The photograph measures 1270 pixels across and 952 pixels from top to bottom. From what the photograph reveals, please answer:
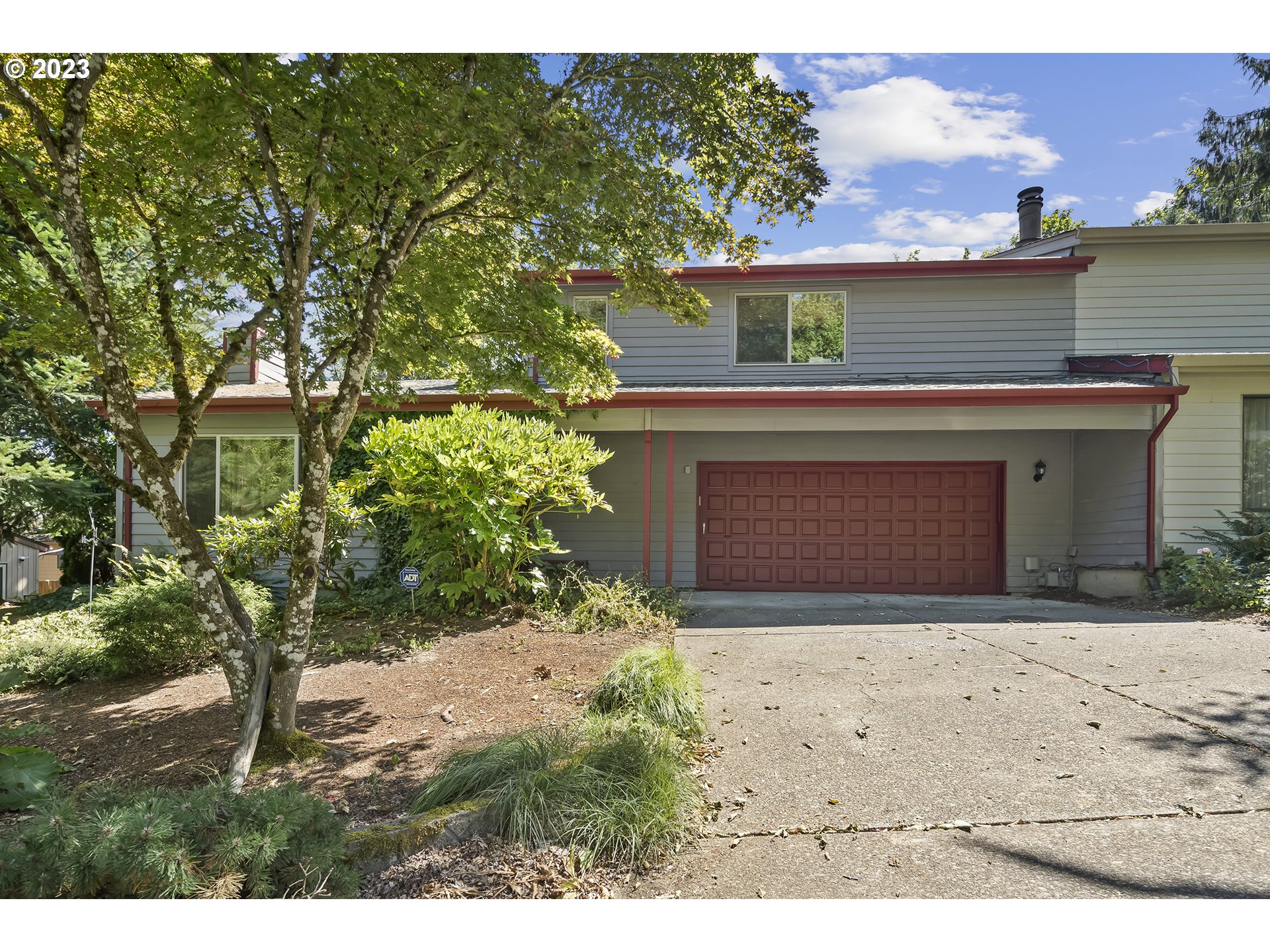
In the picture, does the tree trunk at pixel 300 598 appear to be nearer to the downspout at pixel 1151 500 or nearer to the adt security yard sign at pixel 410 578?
the adt security yard sign at pixel 410 578

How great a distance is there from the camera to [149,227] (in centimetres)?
464

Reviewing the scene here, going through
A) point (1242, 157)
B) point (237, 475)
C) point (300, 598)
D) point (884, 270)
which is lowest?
point (300, 598)

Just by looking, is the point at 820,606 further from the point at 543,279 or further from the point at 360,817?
the point at 360,817

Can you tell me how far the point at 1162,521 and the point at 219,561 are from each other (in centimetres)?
1194

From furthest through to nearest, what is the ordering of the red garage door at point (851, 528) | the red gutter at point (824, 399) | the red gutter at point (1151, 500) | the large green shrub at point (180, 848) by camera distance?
the red garage door at point (851, 528) < the red gutter at point (1151, 500) < the red gutter at point (824, 399) < the large green shrub at point (180, 848)

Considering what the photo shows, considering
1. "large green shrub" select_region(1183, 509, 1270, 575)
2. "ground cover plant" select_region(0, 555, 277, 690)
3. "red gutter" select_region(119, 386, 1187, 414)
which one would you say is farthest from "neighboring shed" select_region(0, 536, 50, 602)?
"large green shrub" select_region(1183, 509, 1270, 575)

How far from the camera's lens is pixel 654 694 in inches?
178

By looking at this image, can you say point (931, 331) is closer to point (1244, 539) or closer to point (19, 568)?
point (1244, 539)

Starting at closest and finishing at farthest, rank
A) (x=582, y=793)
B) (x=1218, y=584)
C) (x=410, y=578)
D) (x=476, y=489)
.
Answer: (x=582, y=793) → (x=410, y=578) → (x=476, y=489) → (x=1218, y=584)

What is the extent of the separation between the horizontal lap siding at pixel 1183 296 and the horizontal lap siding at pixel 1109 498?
1.70 m

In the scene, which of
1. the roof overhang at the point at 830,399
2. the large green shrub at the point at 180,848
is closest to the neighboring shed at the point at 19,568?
the roof overhang at the point at 830,399

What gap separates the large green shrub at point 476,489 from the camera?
7.31m

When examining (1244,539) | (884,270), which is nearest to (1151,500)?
(1244,539)

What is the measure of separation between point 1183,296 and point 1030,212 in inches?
121
